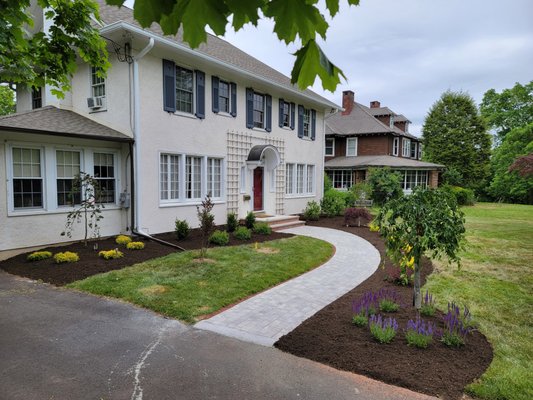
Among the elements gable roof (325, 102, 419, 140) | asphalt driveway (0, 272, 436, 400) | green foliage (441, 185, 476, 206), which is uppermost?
gable roof (325, 102, 419, 140)

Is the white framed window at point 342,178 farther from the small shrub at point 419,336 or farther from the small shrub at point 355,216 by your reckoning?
the small shrub at point 419,336

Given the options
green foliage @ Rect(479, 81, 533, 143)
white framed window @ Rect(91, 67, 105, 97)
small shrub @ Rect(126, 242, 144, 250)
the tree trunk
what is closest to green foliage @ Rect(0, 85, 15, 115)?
white framed window @ Rect(91, 67, 105, 97)

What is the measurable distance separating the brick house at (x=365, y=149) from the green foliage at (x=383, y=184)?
2514 mm

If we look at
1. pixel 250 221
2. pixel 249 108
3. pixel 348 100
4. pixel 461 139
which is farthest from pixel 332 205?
pixel 461 139

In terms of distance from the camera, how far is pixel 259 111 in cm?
1487

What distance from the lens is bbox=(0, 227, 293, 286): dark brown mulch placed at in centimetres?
713

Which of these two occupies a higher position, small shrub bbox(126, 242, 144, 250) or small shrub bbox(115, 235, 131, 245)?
small shrub bbox(115, 235, 131, 245)

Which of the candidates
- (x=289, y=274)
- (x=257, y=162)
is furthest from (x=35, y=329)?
(x=257, y=162)

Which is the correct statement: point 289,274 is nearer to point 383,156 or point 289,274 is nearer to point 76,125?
point 76,125

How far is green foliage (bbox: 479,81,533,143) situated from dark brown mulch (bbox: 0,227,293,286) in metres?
40.5

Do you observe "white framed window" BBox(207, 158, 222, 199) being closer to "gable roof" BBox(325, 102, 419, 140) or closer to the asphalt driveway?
the asphalt driveway

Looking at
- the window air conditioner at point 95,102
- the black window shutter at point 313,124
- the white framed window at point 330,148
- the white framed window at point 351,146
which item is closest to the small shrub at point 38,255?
the window air conditioner at point 95,102

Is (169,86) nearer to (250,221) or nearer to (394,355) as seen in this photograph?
(250,221)

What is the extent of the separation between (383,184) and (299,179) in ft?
27.6
